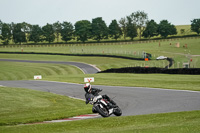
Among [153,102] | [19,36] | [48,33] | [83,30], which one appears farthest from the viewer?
[48,33]

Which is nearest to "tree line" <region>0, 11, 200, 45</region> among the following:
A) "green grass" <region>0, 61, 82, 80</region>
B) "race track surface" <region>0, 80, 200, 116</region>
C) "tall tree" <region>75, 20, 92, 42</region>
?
"tall tree" <region>75, 20, 92, 42</region>

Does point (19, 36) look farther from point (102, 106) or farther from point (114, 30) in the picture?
point (102, 106)

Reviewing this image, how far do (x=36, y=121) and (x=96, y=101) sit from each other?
3130mm

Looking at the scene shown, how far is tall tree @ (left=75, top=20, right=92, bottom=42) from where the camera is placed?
141 metres

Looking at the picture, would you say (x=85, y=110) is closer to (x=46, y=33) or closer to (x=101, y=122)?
(x=101, y=122)

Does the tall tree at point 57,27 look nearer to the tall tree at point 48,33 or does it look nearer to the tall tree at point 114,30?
the tall tree at point 48,33

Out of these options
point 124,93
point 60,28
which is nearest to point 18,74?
point 124,93

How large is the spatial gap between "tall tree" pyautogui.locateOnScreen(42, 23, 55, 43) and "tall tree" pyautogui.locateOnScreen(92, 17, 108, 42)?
67.6ft

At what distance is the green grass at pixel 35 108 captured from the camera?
47.4ft

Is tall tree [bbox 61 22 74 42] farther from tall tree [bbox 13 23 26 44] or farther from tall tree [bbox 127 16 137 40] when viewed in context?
tall tree [bbox 127 16 137 40]

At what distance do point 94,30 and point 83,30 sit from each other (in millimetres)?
5407

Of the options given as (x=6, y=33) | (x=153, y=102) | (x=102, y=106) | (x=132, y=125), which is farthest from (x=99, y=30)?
(x=132, y=125)

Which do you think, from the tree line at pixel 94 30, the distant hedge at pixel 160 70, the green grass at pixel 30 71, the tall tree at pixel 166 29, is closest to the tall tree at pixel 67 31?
the tree line at pixel 94 30

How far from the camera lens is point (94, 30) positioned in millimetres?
144750
